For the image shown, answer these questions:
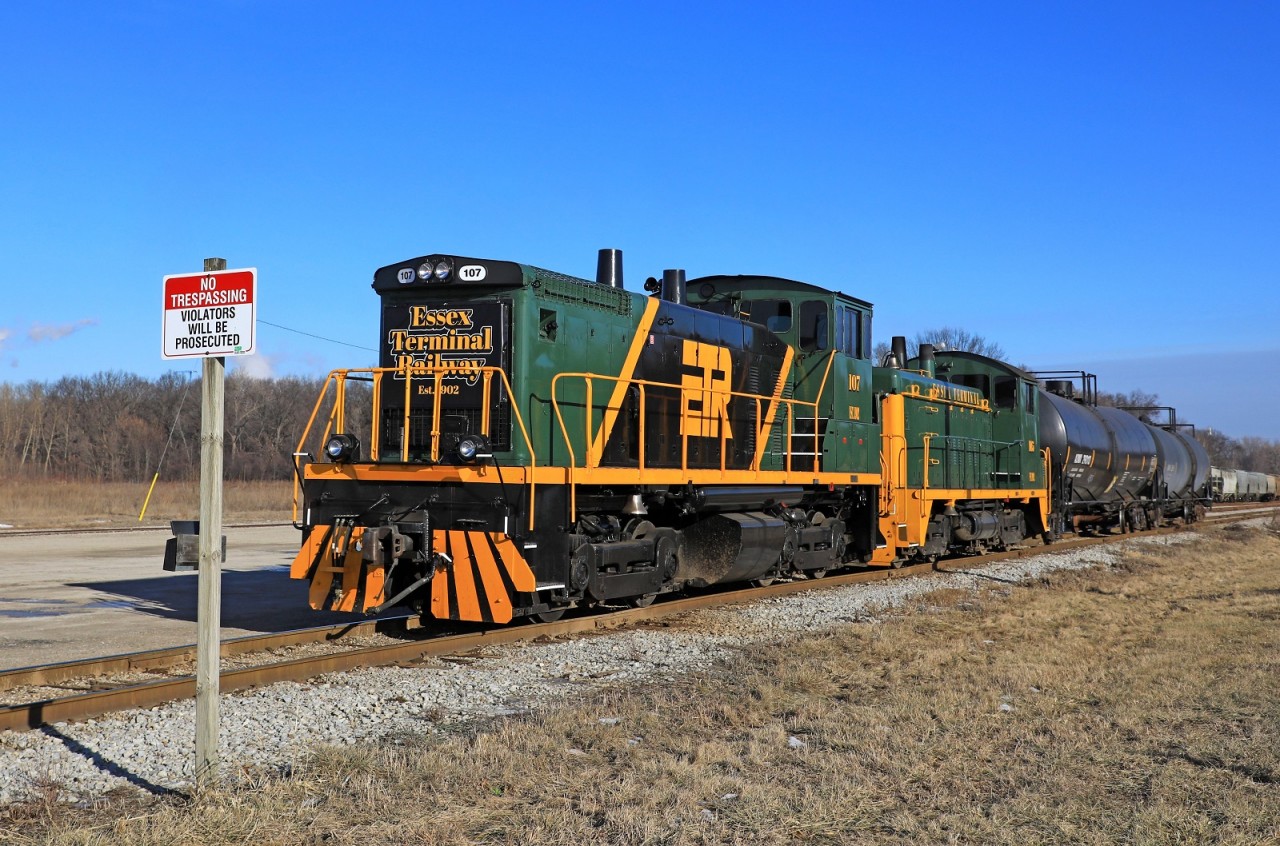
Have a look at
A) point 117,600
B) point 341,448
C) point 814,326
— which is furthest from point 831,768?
point 117,600

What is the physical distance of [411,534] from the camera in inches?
347

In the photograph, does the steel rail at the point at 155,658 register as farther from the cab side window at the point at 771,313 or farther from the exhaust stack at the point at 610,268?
the cab side window at the point at 771,313

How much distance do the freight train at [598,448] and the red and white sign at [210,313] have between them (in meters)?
3.91

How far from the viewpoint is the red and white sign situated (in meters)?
4.58

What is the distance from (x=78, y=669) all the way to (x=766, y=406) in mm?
7706

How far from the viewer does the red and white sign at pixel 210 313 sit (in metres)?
4.58

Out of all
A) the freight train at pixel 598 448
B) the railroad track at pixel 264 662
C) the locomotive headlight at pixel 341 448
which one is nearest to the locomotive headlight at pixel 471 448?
the freight train at pixel 598 448

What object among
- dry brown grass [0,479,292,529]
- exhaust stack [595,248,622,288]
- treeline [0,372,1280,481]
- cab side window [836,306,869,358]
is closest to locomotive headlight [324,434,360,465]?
exhaust stack [595,248,622,288]

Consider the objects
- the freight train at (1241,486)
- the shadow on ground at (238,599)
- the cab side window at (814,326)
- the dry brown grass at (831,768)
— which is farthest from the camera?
the freight train at (1241,486)

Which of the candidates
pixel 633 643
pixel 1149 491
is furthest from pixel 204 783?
pixel 1149 491

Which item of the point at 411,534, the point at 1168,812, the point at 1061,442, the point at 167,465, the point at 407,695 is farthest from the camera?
the point at 167,465

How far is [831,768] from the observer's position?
5.15 m

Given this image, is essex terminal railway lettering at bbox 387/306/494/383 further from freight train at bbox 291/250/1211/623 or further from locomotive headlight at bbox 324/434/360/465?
locomotive headlight at bbox 324/434/360/465

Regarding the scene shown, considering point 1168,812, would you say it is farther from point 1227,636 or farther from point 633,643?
point 1227,636
